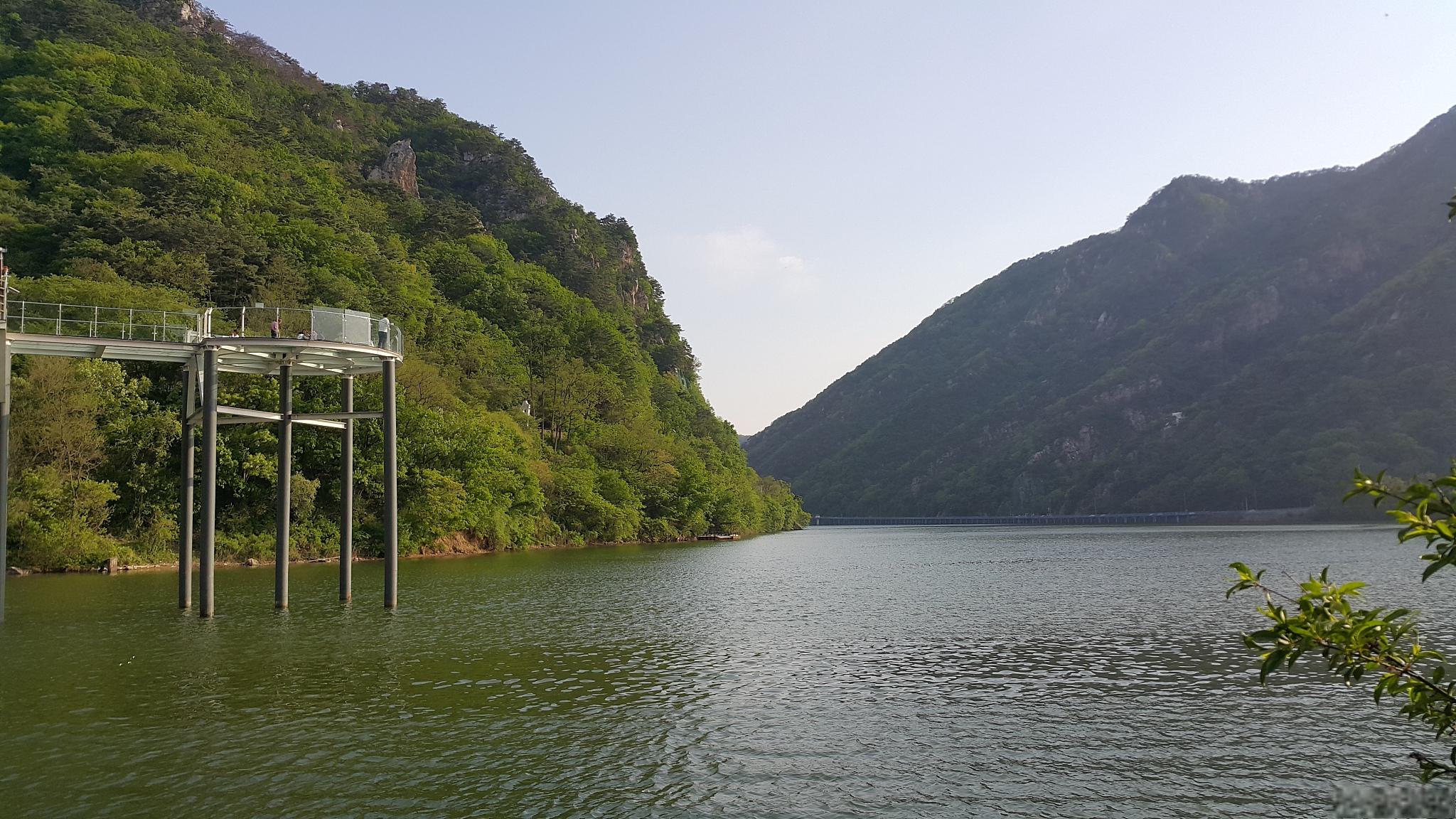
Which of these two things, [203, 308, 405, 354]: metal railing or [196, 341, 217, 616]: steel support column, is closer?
[196, 341, 217, 616]: steel support column

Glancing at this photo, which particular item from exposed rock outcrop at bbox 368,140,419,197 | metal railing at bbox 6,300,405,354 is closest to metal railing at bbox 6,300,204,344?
metal railing at bbox 6,300,405,354

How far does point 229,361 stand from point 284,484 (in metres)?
5.11

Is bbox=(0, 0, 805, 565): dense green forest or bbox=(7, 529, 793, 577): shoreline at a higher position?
bbox=(0, 0, 805, 565): dense green forest

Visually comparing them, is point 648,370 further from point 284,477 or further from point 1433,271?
point 1433,271

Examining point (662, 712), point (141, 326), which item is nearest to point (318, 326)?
point (141, 326)

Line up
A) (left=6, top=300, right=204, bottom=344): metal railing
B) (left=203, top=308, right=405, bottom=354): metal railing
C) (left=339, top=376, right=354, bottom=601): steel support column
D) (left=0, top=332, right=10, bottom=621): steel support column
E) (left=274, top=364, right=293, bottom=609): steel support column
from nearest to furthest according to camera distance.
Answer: (left=0, top=332, right=10, bottom=621): steel support column
(left=6, top=300, right=204, bottom=344): metal railing
(left=203, top=308, right=405, bottom=354): metal railing
(left=274, top=364, right=293, bottom=609): steel support column
(left=339, top=376, right=354, bottom=601): steel support column

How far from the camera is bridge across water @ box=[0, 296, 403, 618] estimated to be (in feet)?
101

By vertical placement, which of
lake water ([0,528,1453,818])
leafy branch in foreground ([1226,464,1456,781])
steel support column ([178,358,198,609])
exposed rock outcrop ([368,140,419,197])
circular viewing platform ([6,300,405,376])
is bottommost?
lake water ([0,528,1453,818])

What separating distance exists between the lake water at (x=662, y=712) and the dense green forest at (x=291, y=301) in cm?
1698

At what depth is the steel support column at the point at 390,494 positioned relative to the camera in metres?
34.5

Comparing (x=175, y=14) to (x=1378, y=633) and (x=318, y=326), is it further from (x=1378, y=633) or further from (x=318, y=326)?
(x=1378, y=633)

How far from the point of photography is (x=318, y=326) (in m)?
32.3

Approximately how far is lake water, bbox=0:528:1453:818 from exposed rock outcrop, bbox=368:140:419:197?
124650 mm

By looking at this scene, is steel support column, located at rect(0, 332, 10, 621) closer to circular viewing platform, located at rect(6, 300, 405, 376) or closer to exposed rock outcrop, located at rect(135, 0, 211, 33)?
circular viewing platform, located at rect(6, 300, 405, 376)
